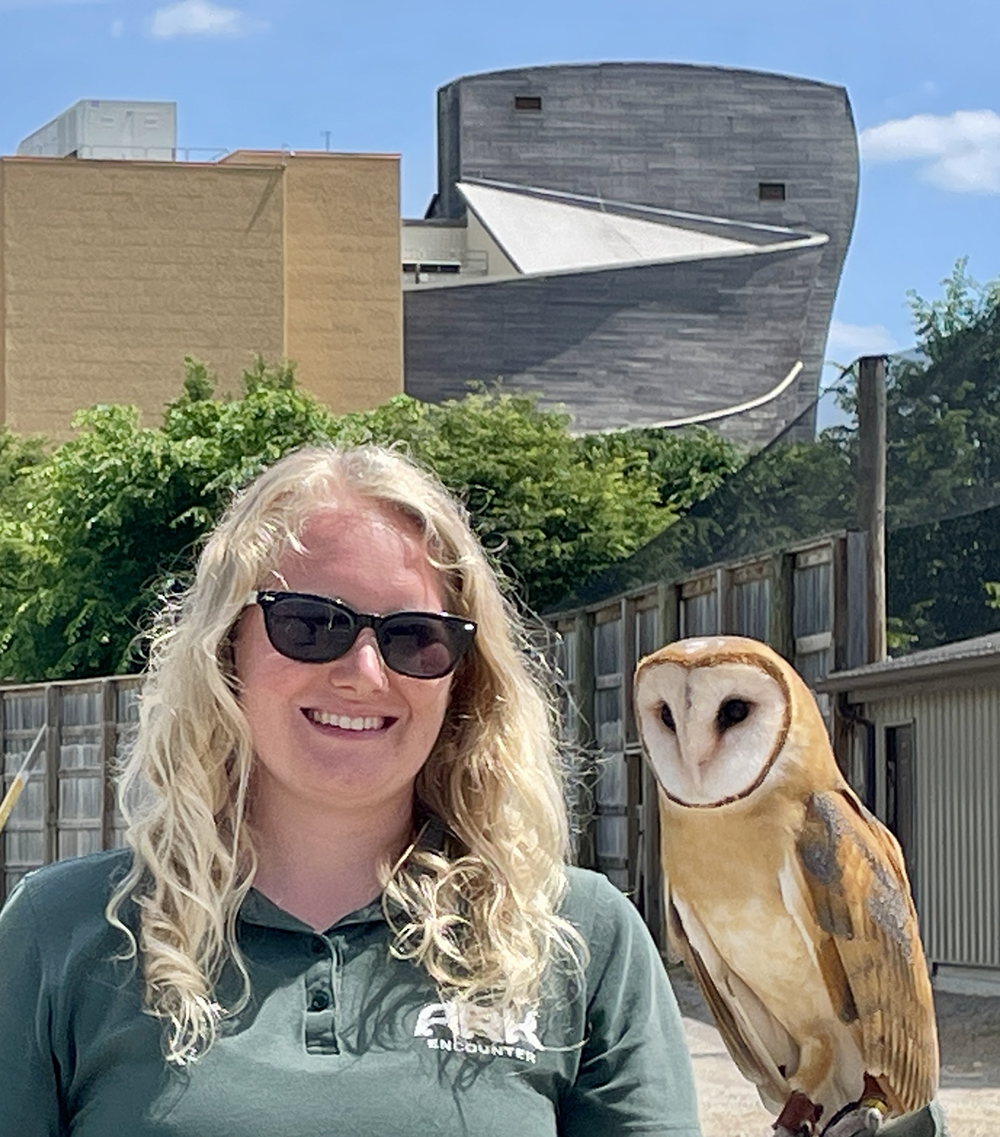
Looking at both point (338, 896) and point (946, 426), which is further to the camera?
point (946, 426)

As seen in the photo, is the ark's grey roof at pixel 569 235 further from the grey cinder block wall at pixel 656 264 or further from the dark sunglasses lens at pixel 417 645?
the dark sunglasses lens at pixel 417 645

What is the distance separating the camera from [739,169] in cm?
6419

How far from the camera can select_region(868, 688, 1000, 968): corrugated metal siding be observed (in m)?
13.2

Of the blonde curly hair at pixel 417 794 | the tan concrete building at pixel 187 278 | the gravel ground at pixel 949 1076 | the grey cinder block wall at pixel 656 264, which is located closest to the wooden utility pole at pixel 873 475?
the gravel ground at pixel 949 1076

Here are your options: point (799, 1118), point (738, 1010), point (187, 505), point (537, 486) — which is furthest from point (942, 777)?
point (187, 505)

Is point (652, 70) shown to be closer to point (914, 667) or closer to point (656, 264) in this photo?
point (656, 264)

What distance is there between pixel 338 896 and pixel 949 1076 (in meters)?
9.37

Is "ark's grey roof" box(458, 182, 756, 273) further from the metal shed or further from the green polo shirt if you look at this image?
the green polo shirt

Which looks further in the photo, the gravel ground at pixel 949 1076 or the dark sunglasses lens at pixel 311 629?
the gravel ground at pixel 949 1076

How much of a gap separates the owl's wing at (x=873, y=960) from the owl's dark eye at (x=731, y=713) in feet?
0.81

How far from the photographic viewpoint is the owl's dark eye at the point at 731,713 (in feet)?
15.7

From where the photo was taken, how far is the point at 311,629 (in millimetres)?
2408

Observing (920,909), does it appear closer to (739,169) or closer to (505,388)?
(505,388)

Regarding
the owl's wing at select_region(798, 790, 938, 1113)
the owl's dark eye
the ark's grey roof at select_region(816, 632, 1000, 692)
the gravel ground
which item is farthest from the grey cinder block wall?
the owl's dark eye
